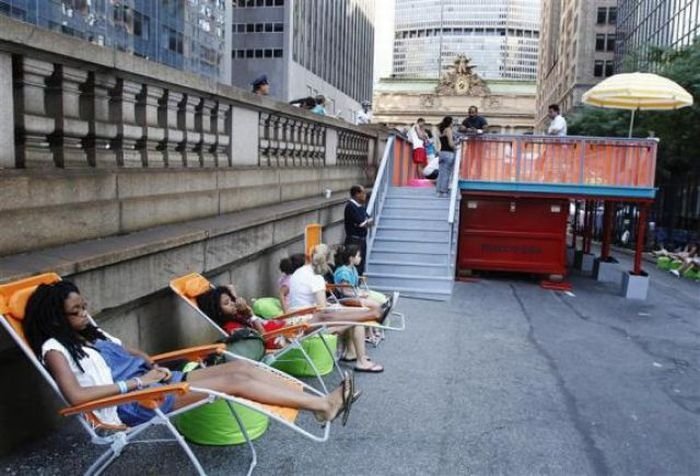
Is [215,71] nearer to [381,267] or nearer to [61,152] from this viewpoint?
[381,267]

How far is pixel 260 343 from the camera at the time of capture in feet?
15.4

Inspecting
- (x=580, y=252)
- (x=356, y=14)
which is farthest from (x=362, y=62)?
(x=580, y=252)

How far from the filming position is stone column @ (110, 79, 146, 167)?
4.90 m

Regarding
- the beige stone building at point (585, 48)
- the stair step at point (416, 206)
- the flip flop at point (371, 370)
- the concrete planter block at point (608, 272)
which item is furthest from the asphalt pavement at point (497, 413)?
the beige stone building at point (585, 48)

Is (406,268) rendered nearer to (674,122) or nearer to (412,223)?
(412,223)

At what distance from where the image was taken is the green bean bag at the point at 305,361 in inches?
231

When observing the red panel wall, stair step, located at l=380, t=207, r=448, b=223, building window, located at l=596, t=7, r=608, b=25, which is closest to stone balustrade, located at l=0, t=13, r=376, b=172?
stair step, located at l=380, t=207, r=448, b=223

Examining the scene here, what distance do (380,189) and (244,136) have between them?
5.71 meters

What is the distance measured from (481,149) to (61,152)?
994cm

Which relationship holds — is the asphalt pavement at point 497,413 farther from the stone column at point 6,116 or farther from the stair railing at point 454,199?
the stair railing at point 454,199

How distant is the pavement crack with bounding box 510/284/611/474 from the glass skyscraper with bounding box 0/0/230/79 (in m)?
29.9

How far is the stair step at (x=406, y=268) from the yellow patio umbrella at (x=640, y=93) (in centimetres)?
567

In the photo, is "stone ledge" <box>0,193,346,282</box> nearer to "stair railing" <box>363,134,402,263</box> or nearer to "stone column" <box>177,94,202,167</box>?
"stone column" <box>177,94,202,167</box>

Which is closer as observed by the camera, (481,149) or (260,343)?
(260,343)
